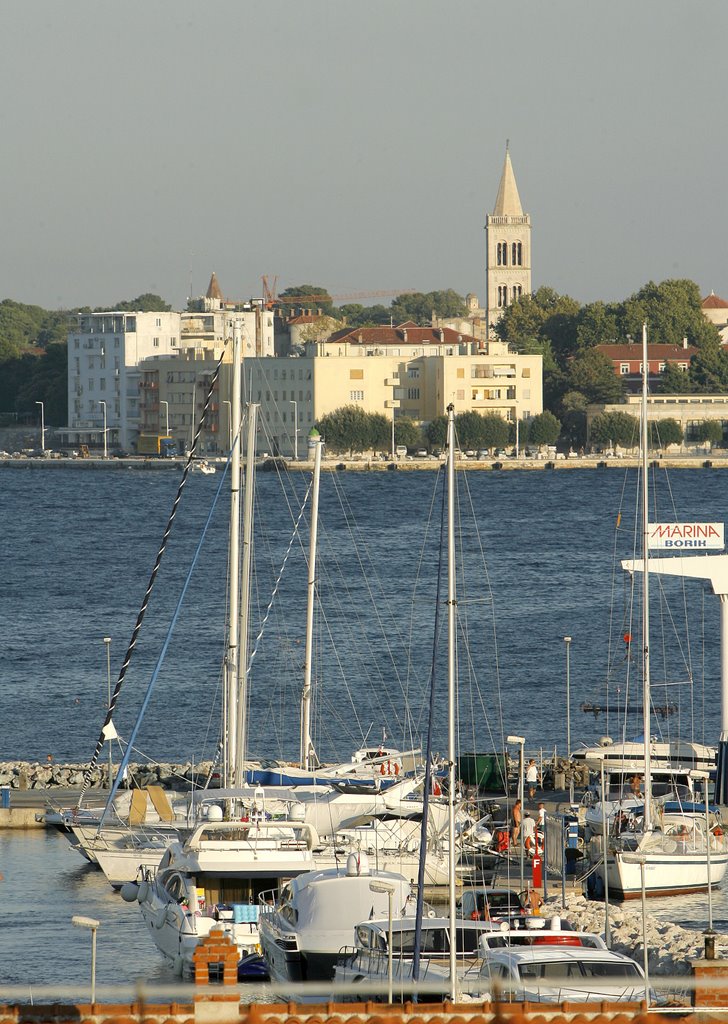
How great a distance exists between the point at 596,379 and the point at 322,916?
114m

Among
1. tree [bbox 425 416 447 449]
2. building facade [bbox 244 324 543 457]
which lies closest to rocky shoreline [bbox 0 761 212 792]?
building facade [bbox 244 324 543 457]

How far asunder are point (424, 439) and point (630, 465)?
12741 mm

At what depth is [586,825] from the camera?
16797 mm

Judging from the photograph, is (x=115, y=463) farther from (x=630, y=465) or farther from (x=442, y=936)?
(x=442, y=936)

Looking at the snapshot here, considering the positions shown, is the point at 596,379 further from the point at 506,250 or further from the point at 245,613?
the point at 245,613

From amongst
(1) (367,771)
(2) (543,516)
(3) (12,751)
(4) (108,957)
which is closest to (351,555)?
(2) (543,516)

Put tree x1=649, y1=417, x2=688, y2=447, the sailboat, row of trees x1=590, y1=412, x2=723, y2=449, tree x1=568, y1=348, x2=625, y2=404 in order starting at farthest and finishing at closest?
1. tree x1=568, y1=348, x2=625, y2=404
2. row of trees x1=590, y1=412, x2=723, y2=449
3. tree x1=649, y1=417, x2=688, y2=447
4. the sailboat

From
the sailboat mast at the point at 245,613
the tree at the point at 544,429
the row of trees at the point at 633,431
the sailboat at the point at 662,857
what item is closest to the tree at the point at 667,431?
the row of trees at the point at 633,431

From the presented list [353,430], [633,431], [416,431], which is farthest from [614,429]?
[353,430]

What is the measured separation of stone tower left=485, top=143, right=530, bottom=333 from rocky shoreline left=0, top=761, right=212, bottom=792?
135m

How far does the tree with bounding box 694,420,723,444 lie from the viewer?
125 metres

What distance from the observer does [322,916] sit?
39.9 feet

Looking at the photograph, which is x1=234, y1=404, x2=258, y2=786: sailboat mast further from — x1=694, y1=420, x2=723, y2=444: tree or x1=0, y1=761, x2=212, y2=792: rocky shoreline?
x1=694, y1=420, x2=723, y2=444: tree

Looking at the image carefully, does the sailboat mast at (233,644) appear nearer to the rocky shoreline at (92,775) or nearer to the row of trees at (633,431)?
the rocky shoreline at (92,775)
